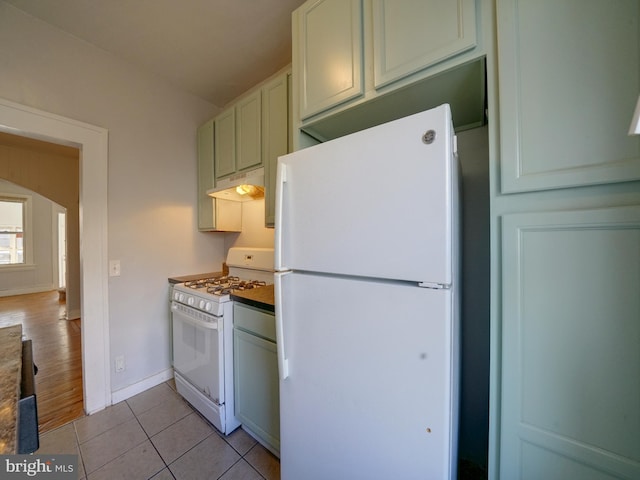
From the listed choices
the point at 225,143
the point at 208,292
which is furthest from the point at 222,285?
the point at 225,143

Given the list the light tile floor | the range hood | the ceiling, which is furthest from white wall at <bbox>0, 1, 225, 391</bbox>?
the range hood

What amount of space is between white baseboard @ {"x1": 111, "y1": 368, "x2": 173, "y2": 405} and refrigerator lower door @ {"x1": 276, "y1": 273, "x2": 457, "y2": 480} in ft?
5.65

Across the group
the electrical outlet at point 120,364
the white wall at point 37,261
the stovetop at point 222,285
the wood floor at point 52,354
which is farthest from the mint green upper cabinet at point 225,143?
the white wall at point 37,261

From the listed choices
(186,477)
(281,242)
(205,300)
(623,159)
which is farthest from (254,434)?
(623,159)

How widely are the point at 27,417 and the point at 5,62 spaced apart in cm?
228

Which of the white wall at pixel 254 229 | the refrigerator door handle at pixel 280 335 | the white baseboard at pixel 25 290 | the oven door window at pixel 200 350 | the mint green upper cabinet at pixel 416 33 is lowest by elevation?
the white baseboard at pixel 25 290

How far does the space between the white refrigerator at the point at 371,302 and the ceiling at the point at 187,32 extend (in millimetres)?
1348

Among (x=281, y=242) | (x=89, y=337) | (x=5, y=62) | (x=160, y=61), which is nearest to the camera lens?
(x=281, y=242)

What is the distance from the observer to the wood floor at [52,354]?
6.08 ft

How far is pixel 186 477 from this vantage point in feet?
4.39

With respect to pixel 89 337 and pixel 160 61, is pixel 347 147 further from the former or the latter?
pixel 89 337

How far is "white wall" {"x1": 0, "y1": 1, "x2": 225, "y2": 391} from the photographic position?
161 centimetres

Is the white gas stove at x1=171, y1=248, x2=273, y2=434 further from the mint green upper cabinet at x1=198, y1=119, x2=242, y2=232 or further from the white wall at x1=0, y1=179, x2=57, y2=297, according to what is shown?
the white wall at x1=0, y1=179, x2=57, y2=297

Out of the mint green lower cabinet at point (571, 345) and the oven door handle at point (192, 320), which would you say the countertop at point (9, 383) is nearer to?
the oven door handle at point (192, 320)
